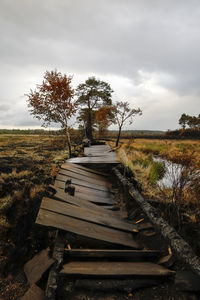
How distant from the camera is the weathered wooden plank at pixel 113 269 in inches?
77.5

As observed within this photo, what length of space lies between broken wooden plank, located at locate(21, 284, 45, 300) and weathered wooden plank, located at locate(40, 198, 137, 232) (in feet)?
3.85

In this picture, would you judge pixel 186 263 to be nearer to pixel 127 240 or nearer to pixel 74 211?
pixel 127 240

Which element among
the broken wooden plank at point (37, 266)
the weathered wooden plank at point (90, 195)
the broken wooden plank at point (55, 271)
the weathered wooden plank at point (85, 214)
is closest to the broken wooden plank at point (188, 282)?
the broken wooden plank at point (55, 271)

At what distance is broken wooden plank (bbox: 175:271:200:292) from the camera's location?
5.47 ft

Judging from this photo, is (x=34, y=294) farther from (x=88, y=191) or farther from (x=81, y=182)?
(x=81, y=182)

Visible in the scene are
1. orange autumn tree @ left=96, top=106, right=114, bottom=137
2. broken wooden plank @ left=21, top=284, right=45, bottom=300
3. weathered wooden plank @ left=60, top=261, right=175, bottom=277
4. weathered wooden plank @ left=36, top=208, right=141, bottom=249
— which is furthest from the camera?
orange autumn tree @ left=96, top=106, right=114, bottom=137

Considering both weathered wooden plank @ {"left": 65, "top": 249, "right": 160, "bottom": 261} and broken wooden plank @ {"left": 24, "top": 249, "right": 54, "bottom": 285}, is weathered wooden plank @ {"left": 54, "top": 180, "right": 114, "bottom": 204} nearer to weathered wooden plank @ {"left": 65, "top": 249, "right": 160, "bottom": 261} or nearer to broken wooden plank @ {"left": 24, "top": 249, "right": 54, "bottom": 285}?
broken wooden plank @ {"left": 24, "top": 249, "right": 54, "bottom": 285}

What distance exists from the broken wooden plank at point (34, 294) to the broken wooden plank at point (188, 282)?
1.71 meters

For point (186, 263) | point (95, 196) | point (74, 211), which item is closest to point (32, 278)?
point (74, 211)

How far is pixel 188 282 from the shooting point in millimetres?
1683

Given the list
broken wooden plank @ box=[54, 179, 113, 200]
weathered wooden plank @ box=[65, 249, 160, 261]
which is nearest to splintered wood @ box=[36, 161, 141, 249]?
weathered wooden plank @ box=[65, 249, 160, 261]

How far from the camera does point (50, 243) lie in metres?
2.97

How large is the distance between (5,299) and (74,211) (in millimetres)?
1601

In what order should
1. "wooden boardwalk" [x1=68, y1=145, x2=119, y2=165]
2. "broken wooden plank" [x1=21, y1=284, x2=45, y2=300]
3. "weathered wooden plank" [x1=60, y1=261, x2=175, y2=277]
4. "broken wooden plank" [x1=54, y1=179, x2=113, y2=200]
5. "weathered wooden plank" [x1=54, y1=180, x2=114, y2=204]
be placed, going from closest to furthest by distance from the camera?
1. "broken wooden plank" [x1=21, y1=284, x2=45, y2=300]
2. "weathered wooden plank" [x1=60, y1=261, x2=175, y2=277]
3. "weathered wooden plank" [x1=54, y1=180, x2=114, y2=204]
4. "broken wooden plank" [x1=54, y1=179, x2=113, y2=200]
5. "wooden boardwalk" [x1=68, y1=145, x2=119, y2=165]
